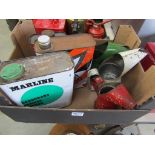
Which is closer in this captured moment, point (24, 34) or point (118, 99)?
point (118, 99)

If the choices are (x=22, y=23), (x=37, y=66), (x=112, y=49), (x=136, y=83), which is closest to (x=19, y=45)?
(x=22, y=23)

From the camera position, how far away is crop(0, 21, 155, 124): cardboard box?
2.19ft

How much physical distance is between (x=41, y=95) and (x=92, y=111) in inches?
7.4

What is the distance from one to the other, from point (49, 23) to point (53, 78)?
39 cm

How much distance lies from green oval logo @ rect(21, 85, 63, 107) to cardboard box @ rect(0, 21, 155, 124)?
0.04 m

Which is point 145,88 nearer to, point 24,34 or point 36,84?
point 36,84

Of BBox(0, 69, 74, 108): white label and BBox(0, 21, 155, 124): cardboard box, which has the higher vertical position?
BBox(0, 69, 74, 108): white label

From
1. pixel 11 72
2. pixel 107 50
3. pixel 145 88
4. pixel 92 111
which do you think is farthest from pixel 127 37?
pixel 11 72

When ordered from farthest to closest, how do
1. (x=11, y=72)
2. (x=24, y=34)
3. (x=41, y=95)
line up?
(x=24, y=34)
(x=41, y=95)
(x=11, y=72)

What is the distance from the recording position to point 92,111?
667mm

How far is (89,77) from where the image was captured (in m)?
0.82

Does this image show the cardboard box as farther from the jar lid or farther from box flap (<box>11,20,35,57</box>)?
the jar lid

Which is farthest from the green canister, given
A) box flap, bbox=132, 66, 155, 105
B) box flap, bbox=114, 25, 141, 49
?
box flap, bbox=132, 66, 155, 105
